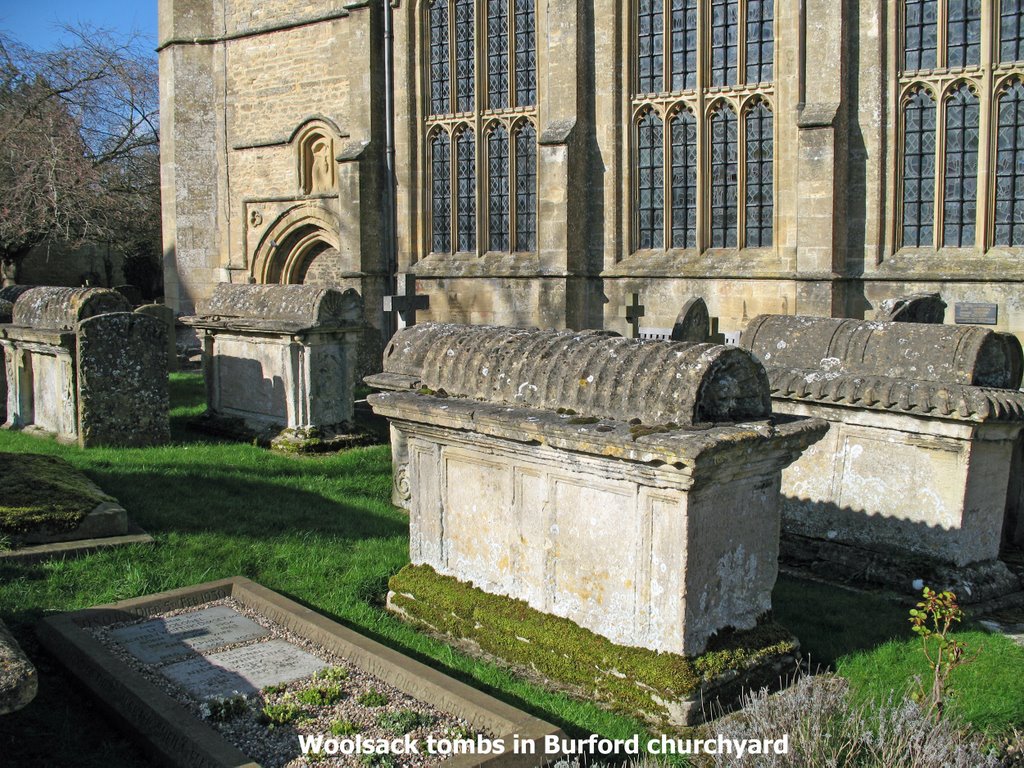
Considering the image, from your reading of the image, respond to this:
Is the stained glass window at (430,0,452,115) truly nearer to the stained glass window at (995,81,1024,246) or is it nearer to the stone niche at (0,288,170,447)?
the stone niche at (0,288,170,447)

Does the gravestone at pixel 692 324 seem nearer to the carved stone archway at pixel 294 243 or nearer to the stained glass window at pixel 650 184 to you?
the stained glass window at pixel 650 184

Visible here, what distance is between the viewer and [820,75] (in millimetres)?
14047

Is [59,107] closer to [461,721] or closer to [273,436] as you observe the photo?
[273,436]

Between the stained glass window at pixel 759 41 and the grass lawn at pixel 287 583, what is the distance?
29.1 ft

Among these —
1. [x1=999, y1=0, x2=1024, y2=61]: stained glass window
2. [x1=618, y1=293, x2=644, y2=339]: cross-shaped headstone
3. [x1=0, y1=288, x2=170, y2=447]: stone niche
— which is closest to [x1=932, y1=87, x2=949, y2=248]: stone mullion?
[x1=999, y1=0, x2=1024, y2=61]: stained glass window

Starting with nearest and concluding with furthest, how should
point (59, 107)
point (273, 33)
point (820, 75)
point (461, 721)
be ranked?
point (461, 721) < point (820, 75) < point (273, 33) < point (59, 107)

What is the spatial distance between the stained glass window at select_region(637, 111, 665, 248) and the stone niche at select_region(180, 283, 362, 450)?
624 centimetres

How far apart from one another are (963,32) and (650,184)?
4982mm

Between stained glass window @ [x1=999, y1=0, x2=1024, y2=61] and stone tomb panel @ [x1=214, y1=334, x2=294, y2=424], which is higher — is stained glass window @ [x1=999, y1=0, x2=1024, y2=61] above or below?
above

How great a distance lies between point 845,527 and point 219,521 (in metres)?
4.81

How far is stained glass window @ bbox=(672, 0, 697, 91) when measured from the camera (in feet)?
50.5

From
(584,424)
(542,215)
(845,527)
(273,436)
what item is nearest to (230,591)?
(584,424)

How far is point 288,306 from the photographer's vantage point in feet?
38.2

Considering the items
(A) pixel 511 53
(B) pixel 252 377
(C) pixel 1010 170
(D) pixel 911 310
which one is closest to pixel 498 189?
(A) pixel 511 53
